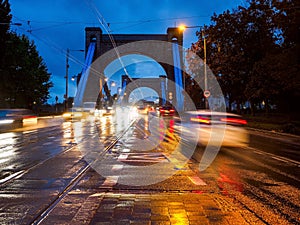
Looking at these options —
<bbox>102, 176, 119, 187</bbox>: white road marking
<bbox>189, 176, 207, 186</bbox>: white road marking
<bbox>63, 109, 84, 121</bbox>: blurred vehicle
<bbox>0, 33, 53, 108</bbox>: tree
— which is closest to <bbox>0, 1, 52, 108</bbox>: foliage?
<bbox>0, 33, 53, 108</bbox>: tree

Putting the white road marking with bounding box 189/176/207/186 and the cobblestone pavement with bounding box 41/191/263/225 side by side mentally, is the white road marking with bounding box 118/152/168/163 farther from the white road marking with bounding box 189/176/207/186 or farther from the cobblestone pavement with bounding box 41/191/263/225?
the cobblestone pavement with bounding box 41/191/263/225

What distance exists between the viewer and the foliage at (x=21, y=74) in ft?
122

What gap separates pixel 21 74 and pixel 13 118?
59.8ft

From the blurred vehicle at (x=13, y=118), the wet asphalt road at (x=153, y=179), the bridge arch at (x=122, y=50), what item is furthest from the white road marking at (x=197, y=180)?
the bridge arch at (x=122, y=50)

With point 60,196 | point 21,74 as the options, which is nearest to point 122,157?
point 60,196

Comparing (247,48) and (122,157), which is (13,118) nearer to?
(122,157)

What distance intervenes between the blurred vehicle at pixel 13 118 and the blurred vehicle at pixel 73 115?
8449mm

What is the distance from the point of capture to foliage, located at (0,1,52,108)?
37.3 meters

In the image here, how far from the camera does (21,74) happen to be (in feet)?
135

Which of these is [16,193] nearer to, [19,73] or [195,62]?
[195,62]

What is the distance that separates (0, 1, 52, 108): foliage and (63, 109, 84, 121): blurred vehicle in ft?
26.4

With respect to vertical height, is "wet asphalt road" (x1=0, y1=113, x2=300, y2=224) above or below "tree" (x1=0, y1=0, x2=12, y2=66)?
below

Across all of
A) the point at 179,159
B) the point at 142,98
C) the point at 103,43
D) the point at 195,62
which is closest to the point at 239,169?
the point at 179,159

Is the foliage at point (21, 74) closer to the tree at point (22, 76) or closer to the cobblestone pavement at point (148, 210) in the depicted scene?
the tree at point (22, 76)
